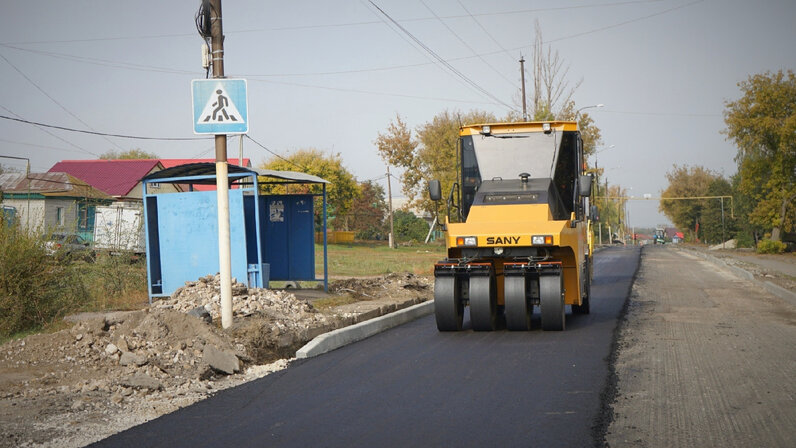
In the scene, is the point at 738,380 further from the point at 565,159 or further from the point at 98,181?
the point at 98,181

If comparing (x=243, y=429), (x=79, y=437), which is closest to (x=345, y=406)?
(x=243, y=429)

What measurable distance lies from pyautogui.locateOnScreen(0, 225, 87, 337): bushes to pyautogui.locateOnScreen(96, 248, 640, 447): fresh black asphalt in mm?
→ 4830

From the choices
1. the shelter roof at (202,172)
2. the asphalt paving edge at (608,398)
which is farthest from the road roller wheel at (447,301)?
the shelter roof at (202,172)

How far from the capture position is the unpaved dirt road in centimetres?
576

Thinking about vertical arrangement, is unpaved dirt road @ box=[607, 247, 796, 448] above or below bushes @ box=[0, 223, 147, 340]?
below

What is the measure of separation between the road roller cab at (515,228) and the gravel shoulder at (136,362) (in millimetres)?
2146

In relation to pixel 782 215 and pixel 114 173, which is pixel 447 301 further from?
pixel 114 173

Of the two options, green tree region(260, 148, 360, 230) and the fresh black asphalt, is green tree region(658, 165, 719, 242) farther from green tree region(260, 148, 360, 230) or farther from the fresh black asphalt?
the fresh black asphalt

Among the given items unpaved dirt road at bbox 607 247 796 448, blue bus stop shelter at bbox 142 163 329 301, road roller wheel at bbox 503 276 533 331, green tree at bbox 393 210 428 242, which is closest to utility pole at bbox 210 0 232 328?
blue bus stop shelter at bbox 142 163 329 301

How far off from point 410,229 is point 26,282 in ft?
213

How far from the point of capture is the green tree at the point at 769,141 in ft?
140

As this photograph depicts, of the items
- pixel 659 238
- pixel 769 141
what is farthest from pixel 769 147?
pixel 659 238

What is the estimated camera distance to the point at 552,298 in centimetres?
1124

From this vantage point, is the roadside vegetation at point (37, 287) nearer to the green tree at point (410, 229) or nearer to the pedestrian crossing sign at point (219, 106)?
the pedestrian crossing sign at point (219, 106)
